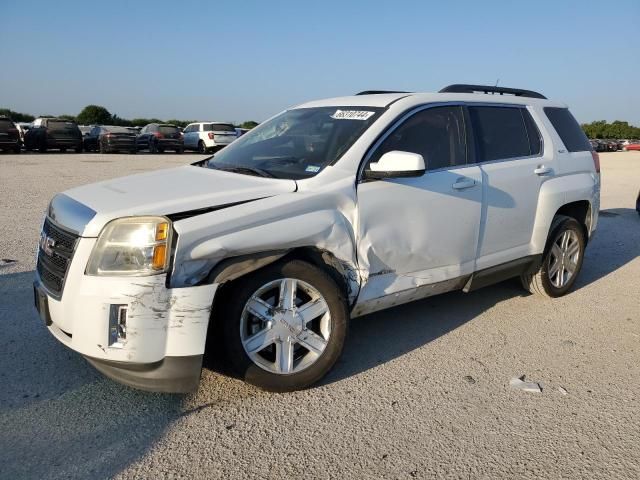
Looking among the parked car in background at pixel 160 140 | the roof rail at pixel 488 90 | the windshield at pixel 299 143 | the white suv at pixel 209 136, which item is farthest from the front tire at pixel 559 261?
the parked car in background at pixel 160 140

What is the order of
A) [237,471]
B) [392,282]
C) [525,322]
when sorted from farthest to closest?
1. [525,322]
2. [392,282]
3. [237,471]

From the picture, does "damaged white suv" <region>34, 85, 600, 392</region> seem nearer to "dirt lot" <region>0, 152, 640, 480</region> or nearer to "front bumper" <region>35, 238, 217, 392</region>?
"front bumper" <region>35, 238, 217, 392</region>

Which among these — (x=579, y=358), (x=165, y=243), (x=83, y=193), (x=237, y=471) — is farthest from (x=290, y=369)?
(x=579, y=358)

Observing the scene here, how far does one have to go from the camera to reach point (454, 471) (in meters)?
2.52

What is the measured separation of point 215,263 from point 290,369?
0.79 metres

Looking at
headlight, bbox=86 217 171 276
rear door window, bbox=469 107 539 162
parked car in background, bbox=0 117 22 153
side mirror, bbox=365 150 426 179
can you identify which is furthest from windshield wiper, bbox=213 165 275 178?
parked car in background, bbox=0 117 22 153

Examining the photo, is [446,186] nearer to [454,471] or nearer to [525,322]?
[525,322]

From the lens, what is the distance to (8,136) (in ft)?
75.9

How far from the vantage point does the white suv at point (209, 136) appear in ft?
91.4

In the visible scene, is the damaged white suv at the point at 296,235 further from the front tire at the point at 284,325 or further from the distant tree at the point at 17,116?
the distant tree at the point at 17,116

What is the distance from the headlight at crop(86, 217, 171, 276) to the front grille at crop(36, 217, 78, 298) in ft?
0.65

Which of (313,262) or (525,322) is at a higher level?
(313,262)

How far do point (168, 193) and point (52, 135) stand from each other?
25686 millimetres

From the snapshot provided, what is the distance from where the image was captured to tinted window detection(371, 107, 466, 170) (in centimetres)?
372
